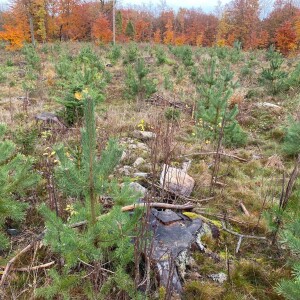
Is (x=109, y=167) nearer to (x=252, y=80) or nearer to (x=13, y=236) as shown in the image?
(x=13, y=236)

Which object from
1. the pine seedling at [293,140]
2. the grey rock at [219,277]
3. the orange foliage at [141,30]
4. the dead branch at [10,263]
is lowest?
the grey rock at [219,277]

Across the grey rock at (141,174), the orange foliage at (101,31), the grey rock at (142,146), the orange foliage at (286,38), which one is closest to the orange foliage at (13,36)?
the orange foliage at (101,31)

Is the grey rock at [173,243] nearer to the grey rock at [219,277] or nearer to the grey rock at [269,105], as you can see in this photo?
the grey rock at [219,277]

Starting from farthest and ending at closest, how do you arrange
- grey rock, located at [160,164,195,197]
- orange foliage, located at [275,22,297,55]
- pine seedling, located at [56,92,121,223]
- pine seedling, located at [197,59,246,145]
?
orange foliage, located at [275,22,297,55] → pine seedling, located at [197,59,246,145] → grey rock, located at [160,164,195,197] → pine seedling, located at [56,92,121,223]

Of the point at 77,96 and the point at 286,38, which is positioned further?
the point at 286,38

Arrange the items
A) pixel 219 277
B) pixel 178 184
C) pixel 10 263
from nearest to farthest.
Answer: pixel 10 263, pixel 219 277, pixel 178 184

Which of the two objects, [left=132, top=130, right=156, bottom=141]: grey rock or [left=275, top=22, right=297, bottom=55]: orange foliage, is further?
[left=275, top=22, right=297, bottom=55]: orange foliage

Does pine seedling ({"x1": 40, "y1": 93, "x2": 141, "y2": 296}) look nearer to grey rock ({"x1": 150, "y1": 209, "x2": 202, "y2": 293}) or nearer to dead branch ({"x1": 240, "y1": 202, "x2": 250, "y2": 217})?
grey rock ({"x1": 150, "y1": 209, "x2": 202, "y2": 293})

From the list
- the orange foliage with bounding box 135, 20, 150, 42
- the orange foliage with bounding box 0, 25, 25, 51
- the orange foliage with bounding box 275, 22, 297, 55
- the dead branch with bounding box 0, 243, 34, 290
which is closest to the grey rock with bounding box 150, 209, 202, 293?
the dead branch with bounding box 0, 243, 34, 290

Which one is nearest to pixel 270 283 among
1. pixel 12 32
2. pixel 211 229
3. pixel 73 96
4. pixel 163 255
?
pixel 211 229

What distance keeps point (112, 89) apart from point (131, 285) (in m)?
10.0

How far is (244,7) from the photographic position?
36.1 metres

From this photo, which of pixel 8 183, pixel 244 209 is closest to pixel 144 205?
pixel 8 183

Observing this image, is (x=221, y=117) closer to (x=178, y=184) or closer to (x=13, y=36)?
(x=178, y=184)
